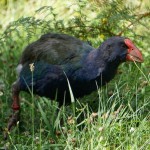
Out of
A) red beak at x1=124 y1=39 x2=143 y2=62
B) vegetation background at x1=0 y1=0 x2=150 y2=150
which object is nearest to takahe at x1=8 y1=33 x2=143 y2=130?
red beak at x1=124 y1=39 x2=143 y2=62

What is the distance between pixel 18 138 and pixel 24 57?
3.18ft

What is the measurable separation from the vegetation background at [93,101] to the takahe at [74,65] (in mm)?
132

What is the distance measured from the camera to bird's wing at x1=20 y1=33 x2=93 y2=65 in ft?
15.5

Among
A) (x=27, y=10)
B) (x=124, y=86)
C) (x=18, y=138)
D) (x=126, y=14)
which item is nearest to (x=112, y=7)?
(x=126, y=14)

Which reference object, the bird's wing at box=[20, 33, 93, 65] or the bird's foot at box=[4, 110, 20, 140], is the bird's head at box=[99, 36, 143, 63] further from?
the bird's foot at box=[4, 110, 20, 140]

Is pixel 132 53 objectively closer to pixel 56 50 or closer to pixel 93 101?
pixel 56 50

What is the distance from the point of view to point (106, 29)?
18.5ft

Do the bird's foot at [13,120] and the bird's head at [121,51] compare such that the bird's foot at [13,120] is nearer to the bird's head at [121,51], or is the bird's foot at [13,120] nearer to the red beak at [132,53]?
the bird's head at [121,51]

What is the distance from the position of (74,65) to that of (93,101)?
73 centimetres

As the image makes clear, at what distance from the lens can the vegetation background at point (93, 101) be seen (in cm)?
402

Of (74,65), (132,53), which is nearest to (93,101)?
(74,65)

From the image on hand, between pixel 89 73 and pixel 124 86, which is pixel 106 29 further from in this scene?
pixel 89 73

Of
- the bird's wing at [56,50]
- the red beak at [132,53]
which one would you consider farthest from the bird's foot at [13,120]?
the red beak at [132,53]

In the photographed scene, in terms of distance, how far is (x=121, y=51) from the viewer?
4.66 m
